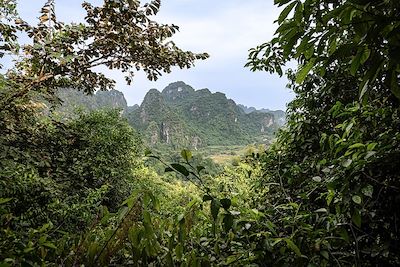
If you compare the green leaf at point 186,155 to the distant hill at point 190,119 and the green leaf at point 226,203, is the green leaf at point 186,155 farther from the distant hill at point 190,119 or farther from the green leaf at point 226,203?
the distant hill at point 190,119

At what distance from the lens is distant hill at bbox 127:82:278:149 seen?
6716 cm

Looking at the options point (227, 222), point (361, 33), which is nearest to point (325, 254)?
point (227, 222)

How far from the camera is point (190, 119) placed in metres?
89.5

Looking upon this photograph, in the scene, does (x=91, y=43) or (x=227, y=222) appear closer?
(x=227, y=222)

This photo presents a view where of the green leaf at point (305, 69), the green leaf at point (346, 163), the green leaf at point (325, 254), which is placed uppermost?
the green leaf at point (305, 69)

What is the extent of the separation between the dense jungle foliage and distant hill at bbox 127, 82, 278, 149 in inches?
2199

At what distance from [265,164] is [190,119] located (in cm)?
8644

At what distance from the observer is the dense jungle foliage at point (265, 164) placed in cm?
86

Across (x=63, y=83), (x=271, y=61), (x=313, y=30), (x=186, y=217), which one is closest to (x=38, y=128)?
(x=63, y=83)

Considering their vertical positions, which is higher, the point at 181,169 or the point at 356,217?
the point at 181,169

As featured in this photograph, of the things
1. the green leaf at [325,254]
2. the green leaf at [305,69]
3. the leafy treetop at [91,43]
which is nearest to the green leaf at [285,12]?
the green leaf at [305,69]

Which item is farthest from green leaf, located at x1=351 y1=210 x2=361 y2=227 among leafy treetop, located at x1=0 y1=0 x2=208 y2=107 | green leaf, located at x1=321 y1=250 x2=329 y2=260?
leafy treetop, located at x1=0 y1=0 x2=208 y2=107

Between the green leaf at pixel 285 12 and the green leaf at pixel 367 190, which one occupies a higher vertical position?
the green leaf at pixel 285 12

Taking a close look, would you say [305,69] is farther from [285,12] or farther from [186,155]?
[186,155]
